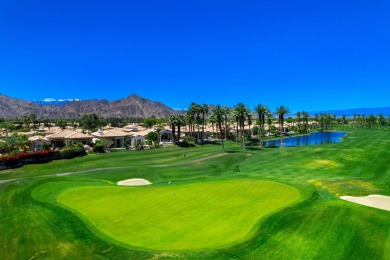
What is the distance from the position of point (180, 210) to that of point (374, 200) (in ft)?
64.8

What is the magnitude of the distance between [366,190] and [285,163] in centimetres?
2379

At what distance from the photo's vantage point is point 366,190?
1416 inches

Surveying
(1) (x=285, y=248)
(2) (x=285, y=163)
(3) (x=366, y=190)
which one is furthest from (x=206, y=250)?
(2) (x=285, y=163)

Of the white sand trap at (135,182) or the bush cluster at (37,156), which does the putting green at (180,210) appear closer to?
the white sand trap at (135,182)

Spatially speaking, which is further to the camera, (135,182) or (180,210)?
(135,182)

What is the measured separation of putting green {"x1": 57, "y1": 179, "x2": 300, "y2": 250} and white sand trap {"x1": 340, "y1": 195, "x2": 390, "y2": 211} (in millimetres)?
5505

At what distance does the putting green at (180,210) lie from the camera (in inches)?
819

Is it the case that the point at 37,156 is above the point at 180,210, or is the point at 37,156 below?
above

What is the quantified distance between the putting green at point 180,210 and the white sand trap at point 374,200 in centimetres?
551

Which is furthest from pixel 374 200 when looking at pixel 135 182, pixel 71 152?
pixel 71 152

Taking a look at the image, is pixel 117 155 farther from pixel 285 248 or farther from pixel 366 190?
pixel 285 248

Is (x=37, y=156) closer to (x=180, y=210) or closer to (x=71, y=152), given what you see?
(x=71, y=152)

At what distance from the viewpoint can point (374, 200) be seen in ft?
103

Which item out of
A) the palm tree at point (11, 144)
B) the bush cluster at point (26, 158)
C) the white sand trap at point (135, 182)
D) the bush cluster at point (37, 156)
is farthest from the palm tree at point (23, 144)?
Result: the white sand trap at point (135, 182)
